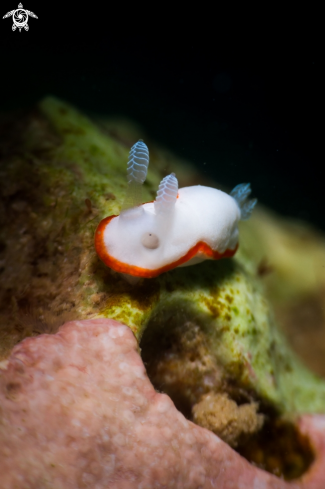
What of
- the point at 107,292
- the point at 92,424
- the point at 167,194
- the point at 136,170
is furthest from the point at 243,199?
the point at 92,424

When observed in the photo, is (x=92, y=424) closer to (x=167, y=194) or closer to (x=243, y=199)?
(x=167, y=194)

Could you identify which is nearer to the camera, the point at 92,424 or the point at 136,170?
the point at 92,424

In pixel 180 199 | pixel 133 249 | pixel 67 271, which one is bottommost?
pixel 67 271

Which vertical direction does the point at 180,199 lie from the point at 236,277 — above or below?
above

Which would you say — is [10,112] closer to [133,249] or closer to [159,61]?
[159,61]

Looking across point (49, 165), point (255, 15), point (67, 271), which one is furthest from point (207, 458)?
point (255, 15)

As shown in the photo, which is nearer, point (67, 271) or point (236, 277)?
point (67, 271)

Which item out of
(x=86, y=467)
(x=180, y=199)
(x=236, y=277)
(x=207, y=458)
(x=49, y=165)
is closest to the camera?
(x=86, y=467)

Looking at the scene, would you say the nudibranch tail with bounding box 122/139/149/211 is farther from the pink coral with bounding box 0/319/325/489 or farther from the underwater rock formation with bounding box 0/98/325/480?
the pink coral with bounding box 0/319/325/489
